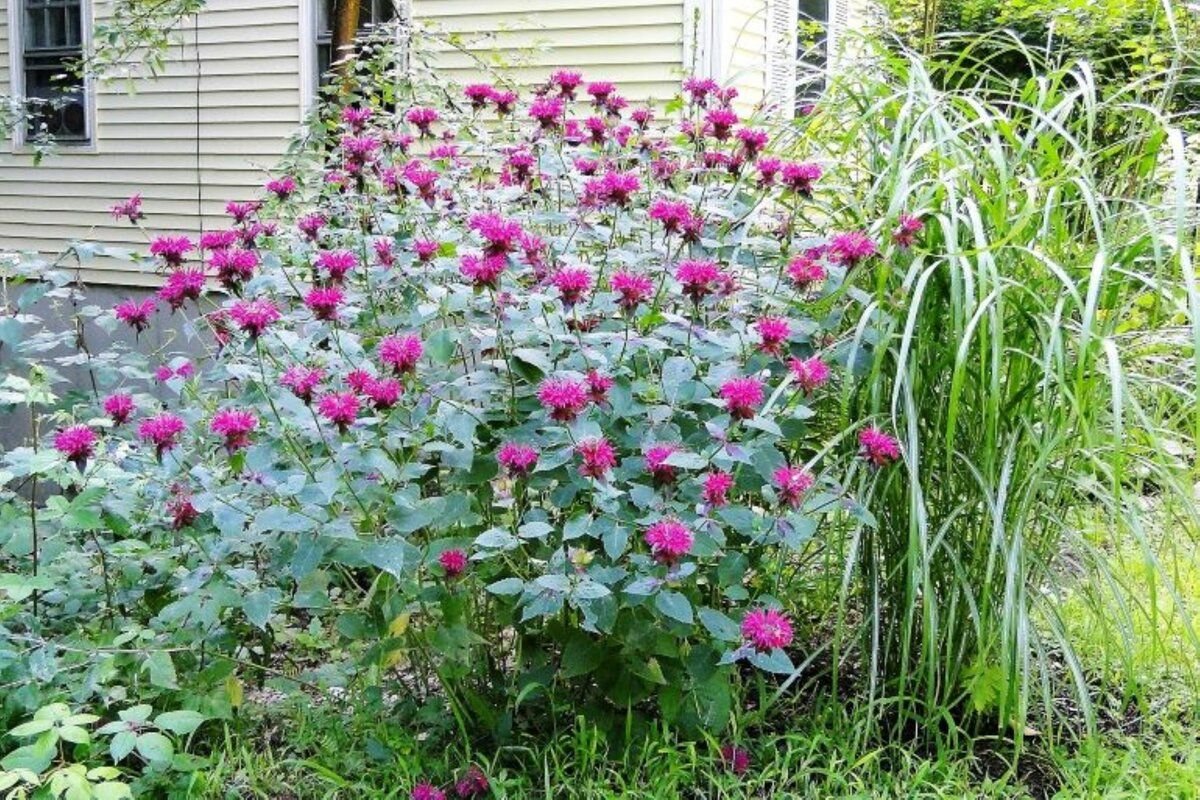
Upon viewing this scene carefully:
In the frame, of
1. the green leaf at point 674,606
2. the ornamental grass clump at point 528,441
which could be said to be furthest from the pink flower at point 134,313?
the green leaf at point 674,606

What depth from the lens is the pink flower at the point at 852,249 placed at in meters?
2.27

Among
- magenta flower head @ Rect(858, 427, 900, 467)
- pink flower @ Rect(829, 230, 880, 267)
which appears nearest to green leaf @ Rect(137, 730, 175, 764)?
magenta flower head @ Rect(858, 427, 900, 467)

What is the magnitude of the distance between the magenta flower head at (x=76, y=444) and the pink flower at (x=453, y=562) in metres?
0.70

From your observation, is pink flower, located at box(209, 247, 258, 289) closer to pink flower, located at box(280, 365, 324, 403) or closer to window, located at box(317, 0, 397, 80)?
pink flower, located at box(280, 365, 324, 403)

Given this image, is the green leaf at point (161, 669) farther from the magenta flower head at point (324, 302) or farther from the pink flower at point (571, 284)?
the pink flower at point (571, 284)

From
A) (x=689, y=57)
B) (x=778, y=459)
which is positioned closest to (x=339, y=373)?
(x=778, y=459)

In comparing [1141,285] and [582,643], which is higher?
[1141,285]

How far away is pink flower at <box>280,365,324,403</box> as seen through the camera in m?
1.99

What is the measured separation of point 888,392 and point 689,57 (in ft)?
12.8

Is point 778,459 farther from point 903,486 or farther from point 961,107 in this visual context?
point 961,107

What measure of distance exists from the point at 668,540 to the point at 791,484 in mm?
290

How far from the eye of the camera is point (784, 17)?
289 inches

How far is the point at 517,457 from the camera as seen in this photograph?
204 cm

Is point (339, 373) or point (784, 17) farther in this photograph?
point (784, 17)
